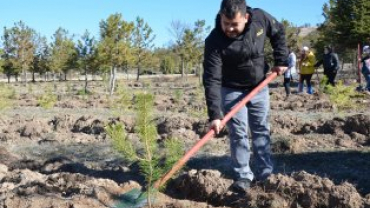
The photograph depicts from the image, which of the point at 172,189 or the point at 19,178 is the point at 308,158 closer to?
the point at 172,189

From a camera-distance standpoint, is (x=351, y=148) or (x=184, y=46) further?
(x=184, y=46)

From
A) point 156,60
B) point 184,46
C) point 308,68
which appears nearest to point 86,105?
point 308,68

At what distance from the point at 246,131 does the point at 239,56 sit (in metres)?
0.65

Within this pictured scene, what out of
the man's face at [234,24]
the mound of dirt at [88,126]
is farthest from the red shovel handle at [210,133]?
the mound of dirt at [88,126]

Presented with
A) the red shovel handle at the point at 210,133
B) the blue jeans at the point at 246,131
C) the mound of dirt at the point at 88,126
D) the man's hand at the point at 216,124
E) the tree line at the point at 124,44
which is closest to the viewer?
the red shovel handle at the point at 210,133

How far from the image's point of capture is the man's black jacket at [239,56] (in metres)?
3.65

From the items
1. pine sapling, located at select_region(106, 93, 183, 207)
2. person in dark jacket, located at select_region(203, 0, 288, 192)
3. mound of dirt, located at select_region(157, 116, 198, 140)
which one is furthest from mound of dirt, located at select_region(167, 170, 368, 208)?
mound of dirt, located at select_region(157, 116, 198, 140)

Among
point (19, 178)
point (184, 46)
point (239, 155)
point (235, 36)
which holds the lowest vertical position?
point (19, 178)

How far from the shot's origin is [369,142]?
20.4 ft

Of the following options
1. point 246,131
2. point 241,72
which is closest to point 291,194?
point 246,131

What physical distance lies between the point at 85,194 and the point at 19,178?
1.34m

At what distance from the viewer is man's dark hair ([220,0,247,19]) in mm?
3400

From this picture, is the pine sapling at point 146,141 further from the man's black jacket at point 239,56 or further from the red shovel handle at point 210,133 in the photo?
the man's black jacket at point 239,56

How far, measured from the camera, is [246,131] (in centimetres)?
396
